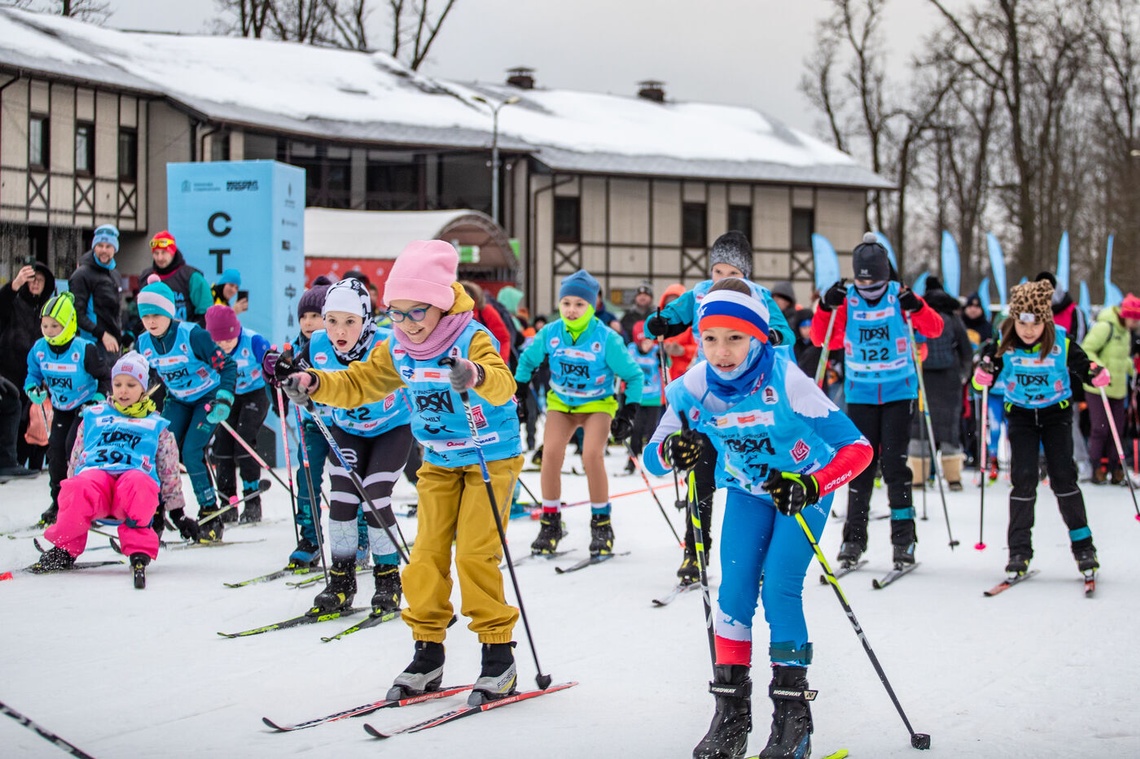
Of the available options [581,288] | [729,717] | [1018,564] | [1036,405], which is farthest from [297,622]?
[1036,405]

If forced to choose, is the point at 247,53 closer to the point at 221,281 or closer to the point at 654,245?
the point at 654,245

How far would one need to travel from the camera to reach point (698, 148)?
3669 cm

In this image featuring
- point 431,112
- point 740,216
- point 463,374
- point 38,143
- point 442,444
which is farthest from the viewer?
point 740,216

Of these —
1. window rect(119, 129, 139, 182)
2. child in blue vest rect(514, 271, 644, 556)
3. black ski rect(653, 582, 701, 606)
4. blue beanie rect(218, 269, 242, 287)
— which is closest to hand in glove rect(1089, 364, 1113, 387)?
black ski rect(653, 582, 701, 606)

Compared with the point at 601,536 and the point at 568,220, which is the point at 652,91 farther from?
the point at 601,536

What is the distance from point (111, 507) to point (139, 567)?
1.45 ft

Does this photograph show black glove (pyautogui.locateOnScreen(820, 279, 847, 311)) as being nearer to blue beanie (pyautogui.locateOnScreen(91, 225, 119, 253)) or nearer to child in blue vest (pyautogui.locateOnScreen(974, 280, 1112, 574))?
child in blue vest (pyautogui.locateOnScreen(974, 280, 1112, 574))

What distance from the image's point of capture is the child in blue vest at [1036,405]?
7.41m

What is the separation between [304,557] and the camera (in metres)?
7.48

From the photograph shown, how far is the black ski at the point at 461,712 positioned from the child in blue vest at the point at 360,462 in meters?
1.53

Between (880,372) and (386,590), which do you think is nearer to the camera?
(386,590)

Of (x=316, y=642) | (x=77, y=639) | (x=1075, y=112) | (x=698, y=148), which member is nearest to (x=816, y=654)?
(x=316, y=642)

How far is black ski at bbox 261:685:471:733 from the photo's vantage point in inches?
170

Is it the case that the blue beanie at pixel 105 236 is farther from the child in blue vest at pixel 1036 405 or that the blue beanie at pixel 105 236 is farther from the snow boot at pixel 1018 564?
the snow boot at pixel 1018 564
